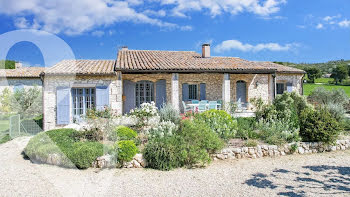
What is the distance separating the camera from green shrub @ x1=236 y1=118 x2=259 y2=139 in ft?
26.0

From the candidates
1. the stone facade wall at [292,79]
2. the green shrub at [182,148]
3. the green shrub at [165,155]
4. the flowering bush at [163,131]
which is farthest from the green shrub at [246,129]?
the stone facade wall at [292,79]

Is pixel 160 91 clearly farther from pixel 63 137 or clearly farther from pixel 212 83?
pixel 63 137

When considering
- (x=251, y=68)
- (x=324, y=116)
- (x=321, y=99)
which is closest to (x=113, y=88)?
(x=251, y=68)

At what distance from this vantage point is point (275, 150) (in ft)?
23.2

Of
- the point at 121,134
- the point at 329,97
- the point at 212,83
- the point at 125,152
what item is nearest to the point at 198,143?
the point at 125,152

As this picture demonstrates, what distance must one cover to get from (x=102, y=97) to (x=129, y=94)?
8.20 ft

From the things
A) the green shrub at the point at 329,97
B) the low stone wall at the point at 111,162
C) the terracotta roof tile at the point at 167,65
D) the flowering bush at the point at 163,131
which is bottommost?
the low stone wall at the point at 111,162

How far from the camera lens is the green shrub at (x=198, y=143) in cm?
602

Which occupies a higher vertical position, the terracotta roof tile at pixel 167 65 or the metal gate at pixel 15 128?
the terracotta roof tile at pixel 167 65

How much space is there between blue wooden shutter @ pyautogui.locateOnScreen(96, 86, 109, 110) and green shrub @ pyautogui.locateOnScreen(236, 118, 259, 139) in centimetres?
595

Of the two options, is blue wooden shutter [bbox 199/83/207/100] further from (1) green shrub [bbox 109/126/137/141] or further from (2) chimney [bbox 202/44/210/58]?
(1) green shrub [bbox 109/126/137/141]

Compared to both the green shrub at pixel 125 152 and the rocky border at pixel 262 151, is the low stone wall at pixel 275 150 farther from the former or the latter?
the green shrub at pixel 125 152

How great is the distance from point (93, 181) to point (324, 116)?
696 centimetres

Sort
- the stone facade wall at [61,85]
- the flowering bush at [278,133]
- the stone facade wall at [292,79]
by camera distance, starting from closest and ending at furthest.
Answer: the flowering bush at [278,133] < the stone facade wall at [61,85] < the stone facade wall at [292,79]
